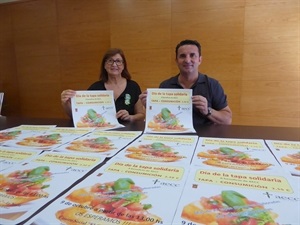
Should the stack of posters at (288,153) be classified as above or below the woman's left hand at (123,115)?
below

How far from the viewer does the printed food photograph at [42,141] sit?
79 cm

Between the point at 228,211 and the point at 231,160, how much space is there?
0.24 m

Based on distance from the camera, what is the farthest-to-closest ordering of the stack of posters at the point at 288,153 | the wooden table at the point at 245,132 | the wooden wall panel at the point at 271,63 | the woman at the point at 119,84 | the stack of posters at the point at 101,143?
the wooden wall panel at the point at 271,63, the woman at the point at 119,84, the wooden table at the point at 245,132, the stack of posters at the point at 101,143, the stack of posters at the point at 288,153

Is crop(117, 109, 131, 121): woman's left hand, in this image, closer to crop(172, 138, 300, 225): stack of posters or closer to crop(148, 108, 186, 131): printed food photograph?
crop(148, 108, 186, 131): printed food photograph

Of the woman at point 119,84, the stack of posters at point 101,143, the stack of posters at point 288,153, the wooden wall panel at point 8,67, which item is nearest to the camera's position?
the stack of posters at point 288,153

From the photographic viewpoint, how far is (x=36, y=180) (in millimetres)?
514

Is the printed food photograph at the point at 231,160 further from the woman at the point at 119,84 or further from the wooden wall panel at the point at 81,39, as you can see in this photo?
the wooden wall panel at the point at 81,39

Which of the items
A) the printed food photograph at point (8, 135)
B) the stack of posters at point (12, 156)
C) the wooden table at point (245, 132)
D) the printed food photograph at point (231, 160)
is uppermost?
the stack of posters at point (12, 156)

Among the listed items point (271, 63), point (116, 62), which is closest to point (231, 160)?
point (116, 62)

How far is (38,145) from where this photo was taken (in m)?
0.78

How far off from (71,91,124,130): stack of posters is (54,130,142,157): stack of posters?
0.12 m

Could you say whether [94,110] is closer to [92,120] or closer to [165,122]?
[92,120]

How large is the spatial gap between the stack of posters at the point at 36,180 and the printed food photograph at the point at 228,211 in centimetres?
28

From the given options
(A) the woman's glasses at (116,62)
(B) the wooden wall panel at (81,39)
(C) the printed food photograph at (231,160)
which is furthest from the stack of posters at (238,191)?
(B) the wooden wall panel at (81,39)
